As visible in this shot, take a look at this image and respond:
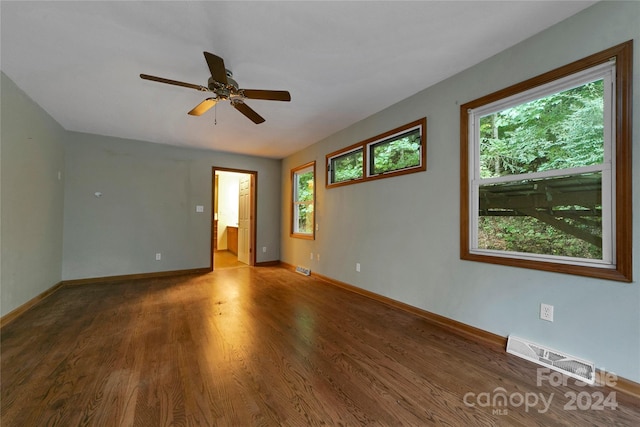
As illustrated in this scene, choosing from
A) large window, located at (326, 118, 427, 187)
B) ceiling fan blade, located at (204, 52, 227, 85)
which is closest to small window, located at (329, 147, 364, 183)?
large window, located at (326, 118, 427, 187)

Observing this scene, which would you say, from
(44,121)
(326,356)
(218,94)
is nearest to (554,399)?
(326,356)

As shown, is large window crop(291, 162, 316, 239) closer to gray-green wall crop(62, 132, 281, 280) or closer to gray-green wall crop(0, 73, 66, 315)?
gray-green wall crop(62, 132, 281, 280)

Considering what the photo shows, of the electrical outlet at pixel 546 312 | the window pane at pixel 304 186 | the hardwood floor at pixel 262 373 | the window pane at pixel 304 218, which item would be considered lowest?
the hardwood floor at pixel 262 373

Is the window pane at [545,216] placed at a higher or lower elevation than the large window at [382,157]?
lower

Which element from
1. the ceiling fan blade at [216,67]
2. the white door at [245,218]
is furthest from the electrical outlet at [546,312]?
the white door at [245,218]

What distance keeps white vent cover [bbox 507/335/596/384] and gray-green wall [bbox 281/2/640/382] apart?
5 cm

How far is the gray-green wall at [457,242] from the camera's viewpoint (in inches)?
65.1

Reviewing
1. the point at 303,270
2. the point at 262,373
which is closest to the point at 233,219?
the point at 303,270

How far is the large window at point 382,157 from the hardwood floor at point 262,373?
179 cm

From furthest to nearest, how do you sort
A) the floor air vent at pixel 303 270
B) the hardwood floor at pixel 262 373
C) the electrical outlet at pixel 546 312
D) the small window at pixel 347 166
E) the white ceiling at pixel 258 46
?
the floor air vent at pixel 303 270 < the small window at pixel 347 166 < the electrical outlet at pixel 546 312 < the white ceiling at pixel 258 46 < the hardwood floor at pixel 262 373

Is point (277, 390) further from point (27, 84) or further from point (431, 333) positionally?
point (27, 84)

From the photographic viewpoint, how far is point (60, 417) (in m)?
1.37

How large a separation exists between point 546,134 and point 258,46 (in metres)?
2.45

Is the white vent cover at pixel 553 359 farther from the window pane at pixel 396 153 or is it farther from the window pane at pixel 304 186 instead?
the window pane at pixel 304 186
